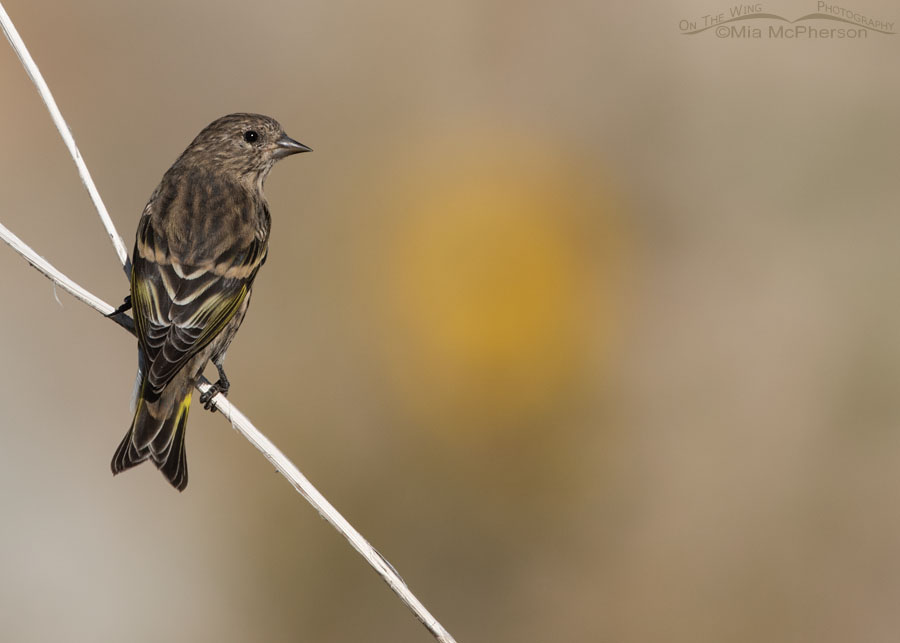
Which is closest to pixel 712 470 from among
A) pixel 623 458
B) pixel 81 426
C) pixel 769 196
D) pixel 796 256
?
pixel 623 458

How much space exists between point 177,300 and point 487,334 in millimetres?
4506

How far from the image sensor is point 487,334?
8.40m

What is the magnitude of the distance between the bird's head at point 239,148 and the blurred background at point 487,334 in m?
2.62

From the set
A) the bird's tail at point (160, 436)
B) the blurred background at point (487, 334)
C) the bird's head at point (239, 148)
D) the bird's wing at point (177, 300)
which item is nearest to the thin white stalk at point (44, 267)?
the bird's wing at point (177, 300)

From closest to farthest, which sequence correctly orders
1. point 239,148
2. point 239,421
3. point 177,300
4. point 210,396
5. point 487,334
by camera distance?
point 239,421 < point 177,300 < point 210,396 < point 239,148 < point 487,334

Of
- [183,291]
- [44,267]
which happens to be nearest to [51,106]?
[44,267]

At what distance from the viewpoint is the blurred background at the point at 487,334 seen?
6.87 metres

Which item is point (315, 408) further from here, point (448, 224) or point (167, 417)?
point (167, 417)

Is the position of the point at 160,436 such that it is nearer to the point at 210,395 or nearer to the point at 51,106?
the point at 210,395

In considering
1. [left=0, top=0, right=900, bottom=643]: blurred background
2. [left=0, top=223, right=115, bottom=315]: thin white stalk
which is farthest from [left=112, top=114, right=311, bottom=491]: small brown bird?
[left=0, top=0, right=900, bottom=643]: blurred background

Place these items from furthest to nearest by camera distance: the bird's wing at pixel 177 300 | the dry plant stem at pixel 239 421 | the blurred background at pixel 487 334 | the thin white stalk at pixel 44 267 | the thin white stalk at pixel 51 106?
1. the blurred background at pixel 487 334
2. the bird's wing at pixel 177 300
3. the thin white stalk at pixel 44 267
4. the thin white stalk at pixel 51 106
5. the dry plant stem at pixel 239 421

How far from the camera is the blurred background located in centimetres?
687

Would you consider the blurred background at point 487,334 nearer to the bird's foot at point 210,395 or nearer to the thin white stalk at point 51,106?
the bird's foot at point 210,395

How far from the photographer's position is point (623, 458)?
7711 millimetres
